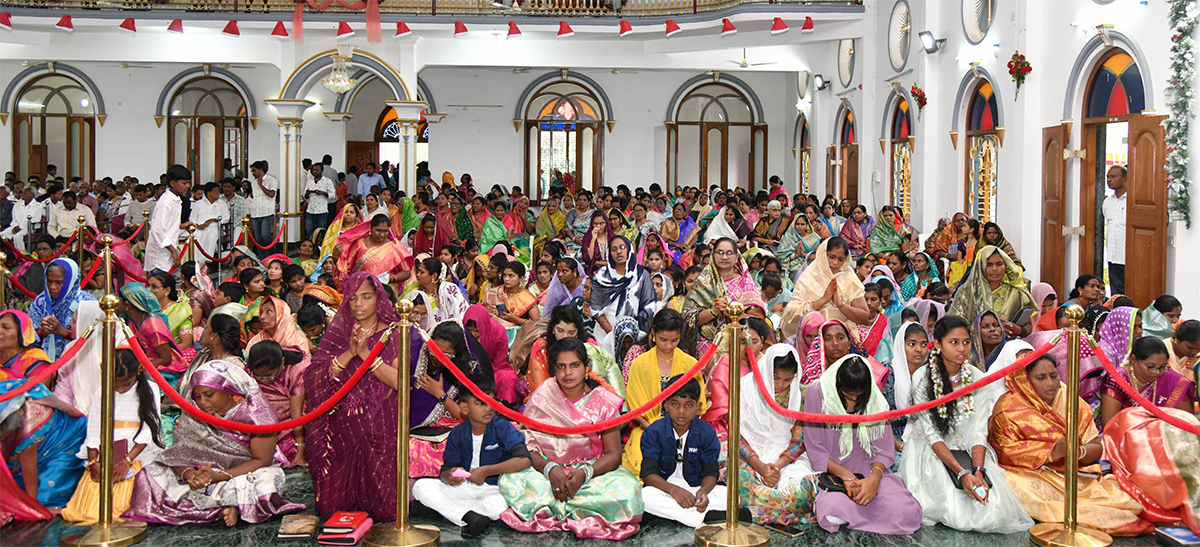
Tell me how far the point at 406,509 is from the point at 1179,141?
583cm

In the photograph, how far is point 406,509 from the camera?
421 centimetres

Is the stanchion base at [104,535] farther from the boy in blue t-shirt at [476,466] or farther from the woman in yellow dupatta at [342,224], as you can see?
the woman in yellow dupatta at [342,224]

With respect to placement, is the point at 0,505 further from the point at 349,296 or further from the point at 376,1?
the point at 376,1

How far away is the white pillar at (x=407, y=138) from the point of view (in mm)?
15914

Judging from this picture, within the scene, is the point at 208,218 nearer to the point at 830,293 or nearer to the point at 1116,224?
the point at 830,293

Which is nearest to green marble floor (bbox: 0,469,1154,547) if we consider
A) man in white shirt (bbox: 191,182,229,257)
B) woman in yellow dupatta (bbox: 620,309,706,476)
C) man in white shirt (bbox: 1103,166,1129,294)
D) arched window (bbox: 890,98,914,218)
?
woman in yellow dupatta (bbox: 620,309,706,476)

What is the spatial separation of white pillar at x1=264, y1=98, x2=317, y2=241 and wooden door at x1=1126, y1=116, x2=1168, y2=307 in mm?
11355

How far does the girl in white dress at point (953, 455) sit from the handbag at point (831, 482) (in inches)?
11.8

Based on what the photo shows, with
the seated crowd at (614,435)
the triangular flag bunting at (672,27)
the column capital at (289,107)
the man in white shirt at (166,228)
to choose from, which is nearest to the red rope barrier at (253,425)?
the seated crowd at (614,435)

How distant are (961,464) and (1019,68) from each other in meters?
6.27

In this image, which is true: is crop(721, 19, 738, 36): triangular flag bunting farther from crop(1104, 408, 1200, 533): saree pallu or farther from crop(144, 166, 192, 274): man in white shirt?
crop(1104, 408, 1200, 533): saree pallu

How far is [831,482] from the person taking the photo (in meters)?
4.46

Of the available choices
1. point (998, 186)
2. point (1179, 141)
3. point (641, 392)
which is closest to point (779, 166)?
point (998, 186)

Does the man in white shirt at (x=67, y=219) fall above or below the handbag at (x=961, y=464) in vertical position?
above
